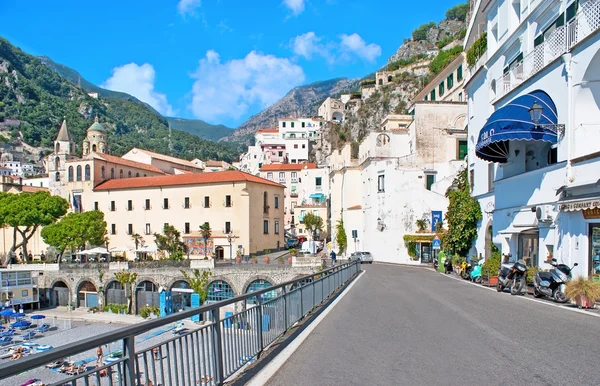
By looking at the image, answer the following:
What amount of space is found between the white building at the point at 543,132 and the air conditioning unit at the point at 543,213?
0.13 feet

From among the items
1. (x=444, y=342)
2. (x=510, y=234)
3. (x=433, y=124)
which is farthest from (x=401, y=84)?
(x=444, y=342)

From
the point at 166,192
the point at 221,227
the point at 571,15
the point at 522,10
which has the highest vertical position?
the point at 522,10

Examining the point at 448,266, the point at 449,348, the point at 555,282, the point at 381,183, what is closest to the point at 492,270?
the point at 555,282

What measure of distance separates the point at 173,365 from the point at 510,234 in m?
19.6

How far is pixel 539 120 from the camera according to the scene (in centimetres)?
1642

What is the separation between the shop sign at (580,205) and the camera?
44.2 feet

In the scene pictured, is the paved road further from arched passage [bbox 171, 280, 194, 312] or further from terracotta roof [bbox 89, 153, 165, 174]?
terracotta roof [bbox 89, 153, 165, 174]

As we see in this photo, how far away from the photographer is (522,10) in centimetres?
2083

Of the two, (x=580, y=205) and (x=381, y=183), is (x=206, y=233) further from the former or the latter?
(x=580, y=205)

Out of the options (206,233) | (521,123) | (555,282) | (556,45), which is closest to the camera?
(555,282)

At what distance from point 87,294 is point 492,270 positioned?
4086 cm

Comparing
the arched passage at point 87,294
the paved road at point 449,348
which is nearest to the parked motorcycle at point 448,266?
the paved road at point 449,348

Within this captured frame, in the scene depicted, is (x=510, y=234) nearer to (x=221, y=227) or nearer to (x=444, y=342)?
(x=444, y=342)

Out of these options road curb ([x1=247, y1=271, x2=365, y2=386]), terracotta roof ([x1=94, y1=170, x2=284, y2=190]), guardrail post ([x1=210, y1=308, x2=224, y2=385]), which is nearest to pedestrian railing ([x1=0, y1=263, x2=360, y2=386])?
guardrail post ([x1=210, y1=308, x2=224, y2=385])
